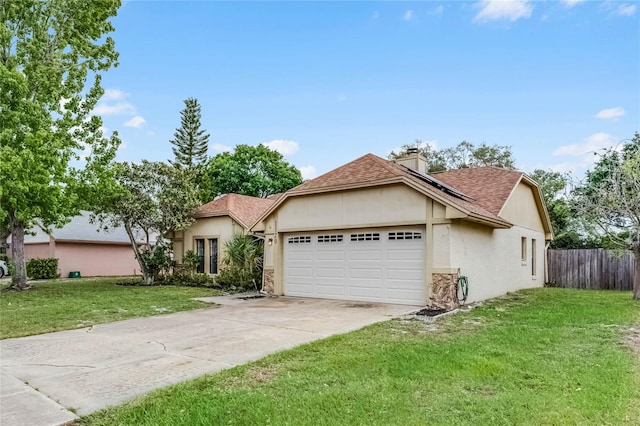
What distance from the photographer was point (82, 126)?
16859mm

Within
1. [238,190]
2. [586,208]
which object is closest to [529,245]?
[586,208]

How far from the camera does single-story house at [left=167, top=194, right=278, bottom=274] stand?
59.5 feet

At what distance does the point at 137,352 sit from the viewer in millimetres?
6457

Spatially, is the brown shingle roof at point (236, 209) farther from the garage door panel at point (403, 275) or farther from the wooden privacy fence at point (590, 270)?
the wooden privacy fence at point (590, 270)

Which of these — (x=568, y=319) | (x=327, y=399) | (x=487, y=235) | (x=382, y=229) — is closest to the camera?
(x=327, y=399)

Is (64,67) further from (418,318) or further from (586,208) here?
(586,208)

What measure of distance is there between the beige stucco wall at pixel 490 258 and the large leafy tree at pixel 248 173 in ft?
76.9

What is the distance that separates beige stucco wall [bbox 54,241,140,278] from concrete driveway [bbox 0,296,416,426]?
692 inches

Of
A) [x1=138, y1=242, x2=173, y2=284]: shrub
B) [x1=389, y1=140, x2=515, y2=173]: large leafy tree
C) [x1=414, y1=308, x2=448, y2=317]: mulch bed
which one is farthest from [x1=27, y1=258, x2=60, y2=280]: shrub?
[x1=389, y1=140, x2=515, y2=173]: large leafy tree

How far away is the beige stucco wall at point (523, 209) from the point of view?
14.4 metres

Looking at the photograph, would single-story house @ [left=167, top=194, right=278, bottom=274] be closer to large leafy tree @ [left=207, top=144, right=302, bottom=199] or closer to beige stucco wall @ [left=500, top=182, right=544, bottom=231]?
beige stucco wall @ [left=500, top=182, right=544, bottom=231]

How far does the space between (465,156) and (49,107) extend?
26561mm

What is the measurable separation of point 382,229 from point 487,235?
133 inches

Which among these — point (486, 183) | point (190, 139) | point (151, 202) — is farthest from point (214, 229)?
point (190, 139)
